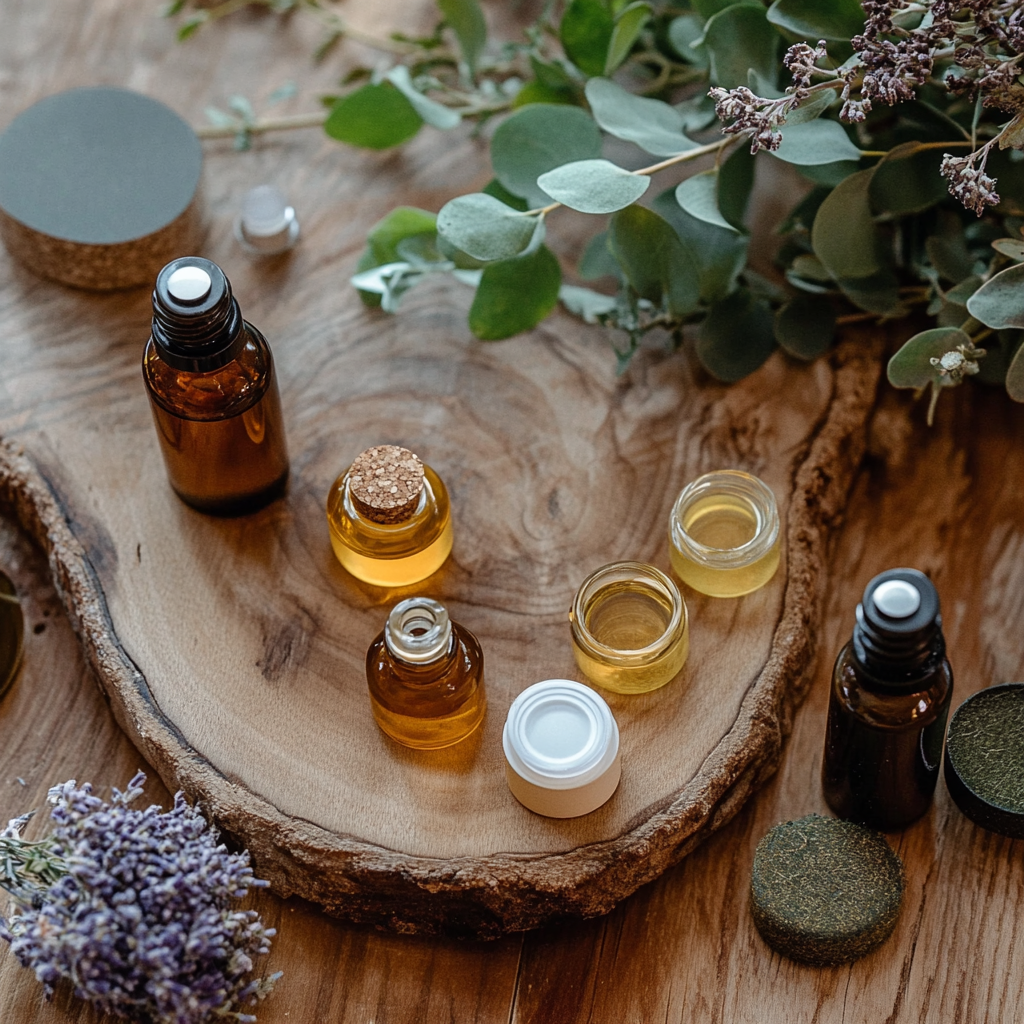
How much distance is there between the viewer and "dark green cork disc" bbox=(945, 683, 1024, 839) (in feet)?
3.51

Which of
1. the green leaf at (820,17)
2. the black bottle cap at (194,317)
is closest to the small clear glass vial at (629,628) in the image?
the black bottle cap at (194,317)

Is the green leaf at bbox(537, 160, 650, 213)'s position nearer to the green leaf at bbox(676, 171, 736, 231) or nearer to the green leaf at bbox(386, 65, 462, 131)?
the green leaf at bbox(676, 171, 736, 231)

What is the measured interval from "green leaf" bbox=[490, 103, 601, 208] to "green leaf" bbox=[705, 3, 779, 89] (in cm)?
14

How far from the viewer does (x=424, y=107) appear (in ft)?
4.19

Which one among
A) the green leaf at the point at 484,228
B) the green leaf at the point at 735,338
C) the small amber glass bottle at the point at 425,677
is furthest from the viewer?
the green leaf at the point at 735,338

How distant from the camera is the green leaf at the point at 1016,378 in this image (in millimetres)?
1059

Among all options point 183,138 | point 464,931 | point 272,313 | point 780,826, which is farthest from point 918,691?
point 183,138

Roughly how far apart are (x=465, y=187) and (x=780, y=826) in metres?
0.75

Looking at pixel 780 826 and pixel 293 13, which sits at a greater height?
pixel 293 13

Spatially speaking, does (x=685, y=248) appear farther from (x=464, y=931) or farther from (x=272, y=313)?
(x=464, y=931)

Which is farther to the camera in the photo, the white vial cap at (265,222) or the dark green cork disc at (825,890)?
the white vial cap at (265,222)

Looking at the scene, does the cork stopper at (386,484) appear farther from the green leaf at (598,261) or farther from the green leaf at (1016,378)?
the green leaf at (1016,378)

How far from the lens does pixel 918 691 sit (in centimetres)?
97

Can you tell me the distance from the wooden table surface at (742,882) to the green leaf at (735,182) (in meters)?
0.27
